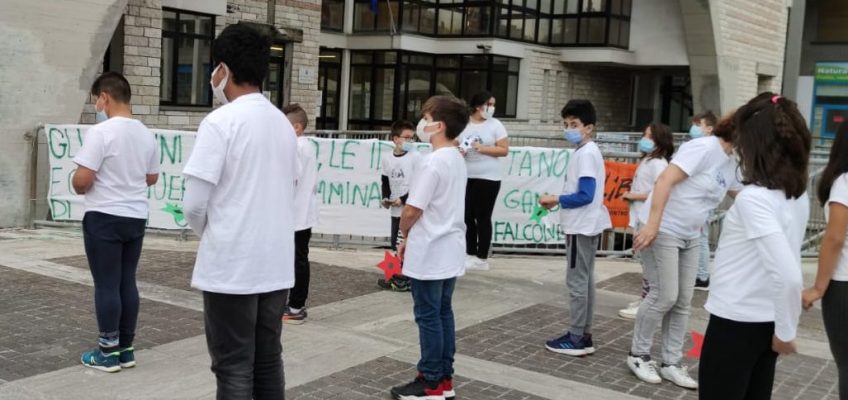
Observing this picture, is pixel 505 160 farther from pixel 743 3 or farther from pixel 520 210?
pixel 743 3

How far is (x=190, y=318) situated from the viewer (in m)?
6.63

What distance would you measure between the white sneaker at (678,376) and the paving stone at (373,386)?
106 centimetres

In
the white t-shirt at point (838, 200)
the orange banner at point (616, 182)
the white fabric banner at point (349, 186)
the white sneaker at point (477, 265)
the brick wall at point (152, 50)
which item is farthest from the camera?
the brick wall at point (152, 50)

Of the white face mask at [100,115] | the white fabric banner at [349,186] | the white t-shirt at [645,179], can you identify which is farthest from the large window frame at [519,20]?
the white t-shirt at [645,179]

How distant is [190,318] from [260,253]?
11.2 feet

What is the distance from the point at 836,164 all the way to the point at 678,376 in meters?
2.28


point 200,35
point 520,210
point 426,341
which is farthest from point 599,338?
point 200,35

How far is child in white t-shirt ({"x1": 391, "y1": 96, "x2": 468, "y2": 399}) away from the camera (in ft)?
16.0

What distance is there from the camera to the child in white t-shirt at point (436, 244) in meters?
4.89

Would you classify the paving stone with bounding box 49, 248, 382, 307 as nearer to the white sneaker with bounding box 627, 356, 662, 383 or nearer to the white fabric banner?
the white fabric banner

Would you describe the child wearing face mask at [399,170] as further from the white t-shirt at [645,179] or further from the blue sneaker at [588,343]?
the blue sneaker at [588,343]

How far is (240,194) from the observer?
347cm

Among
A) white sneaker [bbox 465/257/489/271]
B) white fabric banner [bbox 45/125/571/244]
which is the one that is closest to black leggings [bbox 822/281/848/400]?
white sneaker [bbox 465/257/489/271]

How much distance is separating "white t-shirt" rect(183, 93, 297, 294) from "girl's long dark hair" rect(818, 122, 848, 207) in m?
2.46
